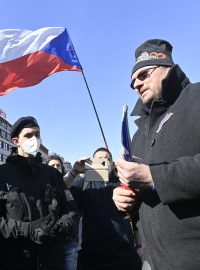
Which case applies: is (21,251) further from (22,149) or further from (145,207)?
(145,207)

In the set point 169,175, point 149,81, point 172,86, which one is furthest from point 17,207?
point 169,175

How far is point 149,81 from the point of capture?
7.79ft

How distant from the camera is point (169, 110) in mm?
2088

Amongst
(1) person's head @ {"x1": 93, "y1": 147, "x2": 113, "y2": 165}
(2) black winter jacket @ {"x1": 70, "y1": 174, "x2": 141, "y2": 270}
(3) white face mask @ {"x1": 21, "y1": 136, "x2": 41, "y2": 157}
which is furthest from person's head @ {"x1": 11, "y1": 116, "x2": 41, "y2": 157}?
(1) person's head @ {"x1": 93, "y1": 147, "x2": 113, "y2": 165}

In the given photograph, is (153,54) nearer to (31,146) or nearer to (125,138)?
(125,138)

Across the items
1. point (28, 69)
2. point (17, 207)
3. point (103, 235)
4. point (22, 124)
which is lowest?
point (103, 235)

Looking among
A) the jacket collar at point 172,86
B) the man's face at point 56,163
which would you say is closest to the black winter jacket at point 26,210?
the jacket collar at point 172,86

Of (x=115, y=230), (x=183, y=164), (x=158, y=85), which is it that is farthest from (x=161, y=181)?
(x=115, y=230)

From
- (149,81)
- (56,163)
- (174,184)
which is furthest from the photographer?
(56,163)

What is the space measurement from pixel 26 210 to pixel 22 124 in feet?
3.60

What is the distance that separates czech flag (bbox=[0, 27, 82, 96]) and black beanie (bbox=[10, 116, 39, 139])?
2307 millimetres

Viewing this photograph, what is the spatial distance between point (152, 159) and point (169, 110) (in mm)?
294

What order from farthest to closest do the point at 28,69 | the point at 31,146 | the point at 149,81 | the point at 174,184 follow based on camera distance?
the point at 28,69, the point at 31,146, the point at 149,81, the point at 174,184

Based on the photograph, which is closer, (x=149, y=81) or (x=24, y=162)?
(x=149, y=81)
